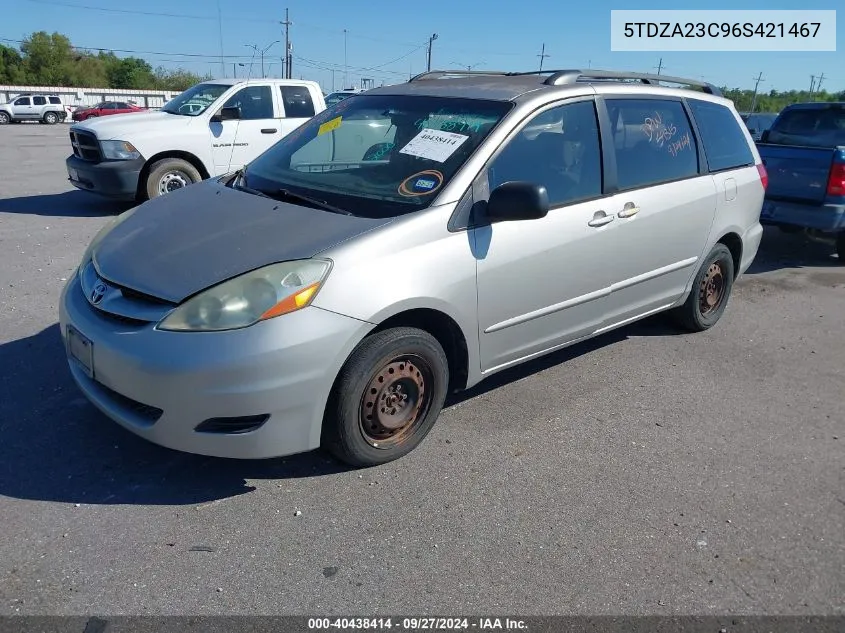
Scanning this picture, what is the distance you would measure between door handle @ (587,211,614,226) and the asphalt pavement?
1050 mm

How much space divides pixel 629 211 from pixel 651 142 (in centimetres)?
66

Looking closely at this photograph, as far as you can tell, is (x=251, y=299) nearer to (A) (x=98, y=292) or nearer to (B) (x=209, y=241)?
(B) (x=209, y=241)

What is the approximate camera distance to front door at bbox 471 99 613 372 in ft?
11.6

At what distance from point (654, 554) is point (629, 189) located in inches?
90.9

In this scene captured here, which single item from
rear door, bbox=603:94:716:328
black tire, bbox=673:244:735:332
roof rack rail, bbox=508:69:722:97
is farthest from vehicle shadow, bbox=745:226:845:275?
rear door, bbox=603:94:716:328

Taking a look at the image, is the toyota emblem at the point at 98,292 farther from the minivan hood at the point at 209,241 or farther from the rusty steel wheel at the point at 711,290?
the rusty steel wheel at the point at 711,290

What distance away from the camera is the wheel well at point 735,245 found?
17.6ft

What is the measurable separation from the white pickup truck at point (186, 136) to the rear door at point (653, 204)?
5.87 m

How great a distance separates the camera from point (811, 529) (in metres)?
3.05

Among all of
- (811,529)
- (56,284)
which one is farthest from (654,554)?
(56,284)

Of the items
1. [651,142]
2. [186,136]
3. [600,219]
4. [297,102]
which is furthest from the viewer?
[297,102]

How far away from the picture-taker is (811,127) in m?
8.66

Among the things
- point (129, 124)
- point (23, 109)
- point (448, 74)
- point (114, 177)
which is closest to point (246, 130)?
point (129, 124)

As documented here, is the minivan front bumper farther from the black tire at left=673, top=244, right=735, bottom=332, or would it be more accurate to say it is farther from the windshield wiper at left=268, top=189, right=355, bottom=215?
the black tire at left=673, top=244, right=735, bottom=332
